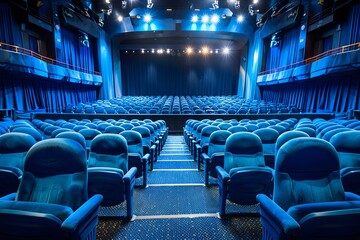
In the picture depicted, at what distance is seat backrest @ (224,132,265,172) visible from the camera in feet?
9.22

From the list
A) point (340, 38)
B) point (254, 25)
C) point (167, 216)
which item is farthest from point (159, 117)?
point (254, 25)

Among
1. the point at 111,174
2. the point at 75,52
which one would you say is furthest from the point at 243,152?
the point at 75,52

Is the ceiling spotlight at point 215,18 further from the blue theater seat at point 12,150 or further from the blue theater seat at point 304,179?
the blue theater seat at point 304,179

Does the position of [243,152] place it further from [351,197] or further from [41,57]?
[41,57]

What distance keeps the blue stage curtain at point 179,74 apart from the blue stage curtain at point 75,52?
321 inches

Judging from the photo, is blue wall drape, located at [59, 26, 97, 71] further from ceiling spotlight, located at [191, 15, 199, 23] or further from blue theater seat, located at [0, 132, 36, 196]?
blue theater seat, located at [0, 132, 36, 196]

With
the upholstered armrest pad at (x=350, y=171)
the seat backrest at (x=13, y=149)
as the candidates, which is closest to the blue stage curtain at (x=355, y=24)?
the upholstered armrest pad at (x=350, y=171)

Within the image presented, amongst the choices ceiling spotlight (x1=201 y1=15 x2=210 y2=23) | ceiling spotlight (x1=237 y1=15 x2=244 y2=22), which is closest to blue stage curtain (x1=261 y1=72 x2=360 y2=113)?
ceiling spotlight (x1=237 y1=15 x2=244 y2=22)

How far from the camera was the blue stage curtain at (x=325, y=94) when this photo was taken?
993 centimetres

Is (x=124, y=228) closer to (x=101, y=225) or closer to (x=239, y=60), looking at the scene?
(x=101, y=225)

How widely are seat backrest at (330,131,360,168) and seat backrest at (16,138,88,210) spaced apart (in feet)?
10.7

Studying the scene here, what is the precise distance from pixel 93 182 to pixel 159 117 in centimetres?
675

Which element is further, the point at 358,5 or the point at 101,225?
the point at 358,5

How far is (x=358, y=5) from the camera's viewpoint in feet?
32.8
